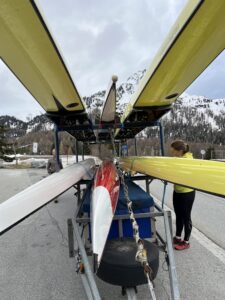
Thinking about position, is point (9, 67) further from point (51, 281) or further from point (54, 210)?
point (54, 210)

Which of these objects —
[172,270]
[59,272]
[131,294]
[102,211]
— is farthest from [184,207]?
[102,211]

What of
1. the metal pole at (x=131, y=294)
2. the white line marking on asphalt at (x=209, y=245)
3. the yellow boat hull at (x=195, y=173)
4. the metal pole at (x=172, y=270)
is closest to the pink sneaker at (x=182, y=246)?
the white line marking on asphalt at (x=209, y=245)

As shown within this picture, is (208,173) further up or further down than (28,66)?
further down

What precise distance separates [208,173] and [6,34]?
2.11 m

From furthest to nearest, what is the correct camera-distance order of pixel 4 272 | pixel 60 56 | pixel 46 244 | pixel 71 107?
pixel 46 244, pixel 71 107, pixel 4 272, pixel 60 56

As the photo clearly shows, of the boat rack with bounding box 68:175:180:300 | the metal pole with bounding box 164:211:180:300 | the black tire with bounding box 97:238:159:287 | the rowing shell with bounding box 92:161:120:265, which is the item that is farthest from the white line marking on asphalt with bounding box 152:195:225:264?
the rowing shell with bounding box 92:161:120:265

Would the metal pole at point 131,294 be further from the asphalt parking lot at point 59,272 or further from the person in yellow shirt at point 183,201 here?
the person in yellow shirt at point 183,201

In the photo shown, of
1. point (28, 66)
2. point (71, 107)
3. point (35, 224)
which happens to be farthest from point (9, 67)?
point (35, 224)

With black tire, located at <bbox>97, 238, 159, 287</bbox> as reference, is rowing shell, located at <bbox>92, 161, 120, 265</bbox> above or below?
above

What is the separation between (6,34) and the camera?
265cm

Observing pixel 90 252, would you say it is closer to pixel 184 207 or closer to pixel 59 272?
pixel 59 272

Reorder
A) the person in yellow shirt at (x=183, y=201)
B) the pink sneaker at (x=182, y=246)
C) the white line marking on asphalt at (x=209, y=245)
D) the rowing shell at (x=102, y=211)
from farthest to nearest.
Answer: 1. the pink sneaker at (x=182, y=246)
2. the person in yellow shirt at (x=183, y=201)
3. the white line marking on asphalt at (x=209, y=245)
4. the rowing shell at (x=102, y=211)

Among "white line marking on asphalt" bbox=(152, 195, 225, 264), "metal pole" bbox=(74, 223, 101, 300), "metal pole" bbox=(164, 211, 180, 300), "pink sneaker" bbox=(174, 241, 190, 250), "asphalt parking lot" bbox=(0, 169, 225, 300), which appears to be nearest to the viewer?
"metal pole" bbox=(74, 223, 101, 300)

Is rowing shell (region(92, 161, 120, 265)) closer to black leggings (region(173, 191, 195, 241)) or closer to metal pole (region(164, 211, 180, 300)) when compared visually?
metal pole (region(164, 211, 180, 300))
